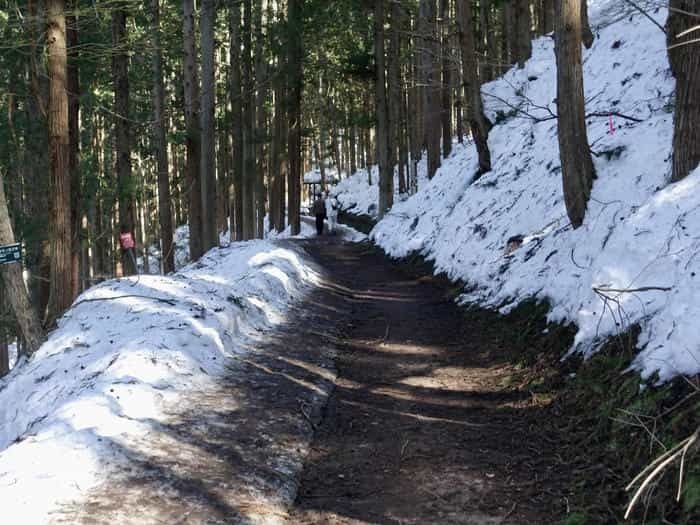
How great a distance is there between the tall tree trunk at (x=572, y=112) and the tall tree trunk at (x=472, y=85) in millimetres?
7269

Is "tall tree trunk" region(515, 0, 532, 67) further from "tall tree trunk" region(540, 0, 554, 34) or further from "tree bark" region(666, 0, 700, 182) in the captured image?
"tree bark" region(666, 0, 700, 182)

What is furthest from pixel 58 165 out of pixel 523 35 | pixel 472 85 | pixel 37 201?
pixel 523 35

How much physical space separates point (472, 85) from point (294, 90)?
10.1m

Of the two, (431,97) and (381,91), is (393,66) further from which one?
(431,97)

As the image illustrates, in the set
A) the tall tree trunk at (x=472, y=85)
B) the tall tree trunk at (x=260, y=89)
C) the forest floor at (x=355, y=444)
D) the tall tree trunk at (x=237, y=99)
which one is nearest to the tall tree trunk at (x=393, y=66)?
the tall tree trunk at (x=260, y=89)

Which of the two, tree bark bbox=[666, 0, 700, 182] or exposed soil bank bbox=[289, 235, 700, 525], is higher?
tree bark bbox=[666, 0, 700, 182]

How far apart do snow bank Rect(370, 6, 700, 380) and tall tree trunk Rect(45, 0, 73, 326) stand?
6541 mm

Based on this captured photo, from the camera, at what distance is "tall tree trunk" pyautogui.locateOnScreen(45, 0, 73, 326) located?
343 inches

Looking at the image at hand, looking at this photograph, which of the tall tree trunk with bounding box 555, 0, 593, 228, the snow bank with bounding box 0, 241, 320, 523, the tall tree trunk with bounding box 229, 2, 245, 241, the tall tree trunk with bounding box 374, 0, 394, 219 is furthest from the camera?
the tall tree trunk with bounding box 229, 2, 245, 241

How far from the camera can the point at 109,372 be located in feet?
19.2

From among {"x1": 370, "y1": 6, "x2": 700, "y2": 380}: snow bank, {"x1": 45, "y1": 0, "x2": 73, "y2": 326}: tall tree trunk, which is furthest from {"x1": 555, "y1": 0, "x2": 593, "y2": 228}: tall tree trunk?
{"x1": 45, "y1": 0, "x2": 73, "y2": 326}: tall tree trunk

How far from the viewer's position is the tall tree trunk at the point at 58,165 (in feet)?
28.6

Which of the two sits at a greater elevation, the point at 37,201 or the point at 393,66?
the point at 393,66

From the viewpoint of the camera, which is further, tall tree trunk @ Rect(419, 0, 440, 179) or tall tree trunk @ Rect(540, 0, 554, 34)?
tall tree trunk @ Rect(540, 0, 554, 34)
